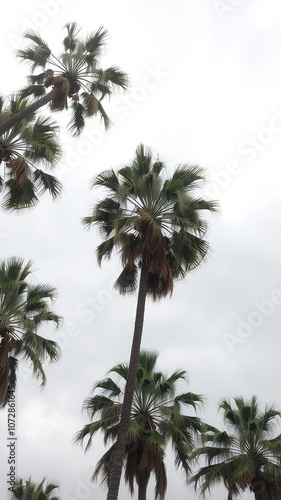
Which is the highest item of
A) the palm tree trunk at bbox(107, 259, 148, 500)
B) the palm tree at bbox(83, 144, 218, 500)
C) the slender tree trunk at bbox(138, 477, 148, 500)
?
the palm tree at bbox(83, 144, 218, 500)

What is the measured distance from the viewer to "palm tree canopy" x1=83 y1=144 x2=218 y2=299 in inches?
691

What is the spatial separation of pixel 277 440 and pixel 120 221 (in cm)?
1059

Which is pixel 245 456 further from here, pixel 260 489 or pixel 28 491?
pixel 28 491

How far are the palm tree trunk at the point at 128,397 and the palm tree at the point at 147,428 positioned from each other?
2.26 m

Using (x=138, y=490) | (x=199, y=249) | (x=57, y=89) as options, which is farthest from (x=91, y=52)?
(x=138, y=490)

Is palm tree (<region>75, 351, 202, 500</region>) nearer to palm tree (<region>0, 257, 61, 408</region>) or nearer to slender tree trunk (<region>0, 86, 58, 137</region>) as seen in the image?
palm tree (<region>0, 257, 61, 408</region>)

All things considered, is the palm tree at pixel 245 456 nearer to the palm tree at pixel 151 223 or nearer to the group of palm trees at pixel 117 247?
the group of palm trees at pixel 117 247

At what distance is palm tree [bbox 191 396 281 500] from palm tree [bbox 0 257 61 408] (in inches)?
293

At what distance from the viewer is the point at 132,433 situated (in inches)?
706

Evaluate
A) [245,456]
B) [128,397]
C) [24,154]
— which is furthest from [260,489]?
[24,154]

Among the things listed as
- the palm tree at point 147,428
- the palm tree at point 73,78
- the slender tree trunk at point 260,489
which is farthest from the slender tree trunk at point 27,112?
the slender tree trunk at point 260,489

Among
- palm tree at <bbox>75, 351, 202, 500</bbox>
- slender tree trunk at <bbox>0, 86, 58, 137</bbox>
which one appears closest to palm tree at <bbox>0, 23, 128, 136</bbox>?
slender tree trunk at <bbox>0, 86, 58, 137</bbox>

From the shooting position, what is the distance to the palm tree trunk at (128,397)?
1482 cm

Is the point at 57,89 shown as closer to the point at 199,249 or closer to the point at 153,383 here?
the point at 199,249
